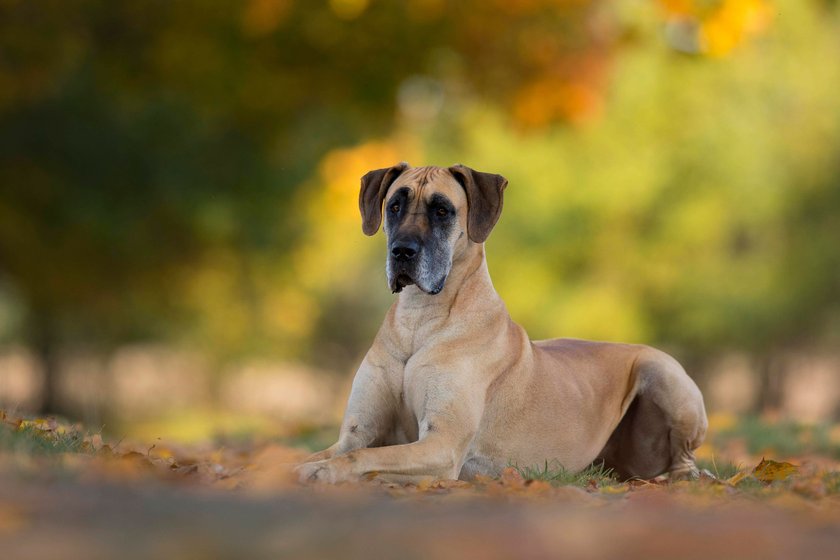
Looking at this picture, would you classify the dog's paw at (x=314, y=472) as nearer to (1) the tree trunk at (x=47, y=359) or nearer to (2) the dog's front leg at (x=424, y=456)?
(2) the dog's front leg at (x=424, y=456)

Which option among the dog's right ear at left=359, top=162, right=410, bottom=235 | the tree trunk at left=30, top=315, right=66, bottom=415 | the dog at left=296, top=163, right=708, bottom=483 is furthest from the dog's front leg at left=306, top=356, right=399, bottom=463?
the tree trunk at left=30, top=315, right=66, bottom=415

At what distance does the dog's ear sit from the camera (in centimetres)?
651

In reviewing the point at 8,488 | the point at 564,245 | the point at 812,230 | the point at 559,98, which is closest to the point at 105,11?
the point at 559,98

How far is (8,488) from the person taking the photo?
3.73m

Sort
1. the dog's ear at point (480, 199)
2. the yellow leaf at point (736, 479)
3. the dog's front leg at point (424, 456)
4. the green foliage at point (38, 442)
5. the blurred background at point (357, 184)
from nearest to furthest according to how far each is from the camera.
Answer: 1. the green foliage at point (38, 442)
2. the dog's front leg at point (424, 456)
3. the yellow leaf at point (736, 479)
4. the dog's ear at point (480, 199)
5. the blurred background at point (357, 184)

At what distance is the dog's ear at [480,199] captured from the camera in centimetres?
651

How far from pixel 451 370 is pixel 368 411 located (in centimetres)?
53

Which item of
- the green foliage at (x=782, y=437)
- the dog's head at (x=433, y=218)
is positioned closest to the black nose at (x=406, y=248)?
the dog's head at (x=433, y=218)

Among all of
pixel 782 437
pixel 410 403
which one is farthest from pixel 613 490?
pixel 782 437

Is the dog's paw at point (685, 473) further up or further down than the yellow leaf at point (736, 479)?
further down

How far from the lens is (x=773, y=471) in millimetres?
6230

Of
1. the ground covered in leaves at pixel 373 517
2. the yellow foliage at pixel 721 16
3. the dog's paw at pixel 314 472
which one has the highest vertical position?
the yellow foliage at pixel 721 16

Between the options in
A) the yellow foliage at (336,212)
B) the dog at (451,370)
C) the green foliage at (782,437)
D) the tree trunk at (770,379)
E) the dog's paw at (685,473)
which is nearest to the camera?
the dog at (451,370)

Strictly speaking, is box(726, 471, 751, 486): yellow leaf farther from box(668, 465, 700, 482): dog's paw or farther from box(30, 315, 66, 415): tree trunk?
box(30, 315, 66, 415): tree trunk
